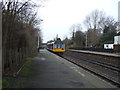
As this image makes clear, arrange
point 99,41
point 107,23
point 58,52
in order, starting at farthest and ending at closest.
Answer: point 107,23 < point 99,41 < point 58,52

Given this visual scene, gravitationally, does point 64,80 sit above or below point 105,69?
above

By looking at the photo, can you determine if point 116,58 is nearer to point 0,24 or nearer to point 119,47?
point 0,24

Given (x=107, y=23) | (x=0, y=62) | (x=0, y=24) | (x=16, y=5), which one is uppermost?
(x=107, y=23)

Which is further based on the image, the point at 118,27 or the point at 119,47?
the point at 118,27

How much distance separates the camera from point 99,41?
253 feet

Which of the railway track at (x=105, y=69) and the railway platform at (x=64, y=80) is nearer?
the railway platform at (x=64, y=80)

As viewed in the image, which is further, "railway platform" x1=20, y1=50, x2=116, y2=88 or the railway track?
the railway track

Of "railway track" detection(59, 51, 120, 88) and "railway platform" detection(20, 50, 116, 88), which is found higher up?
"railway platform" detection(20, 50, 116, 88)

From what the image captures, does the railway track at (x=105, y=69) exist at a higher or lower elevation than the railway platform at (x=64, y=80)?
lower

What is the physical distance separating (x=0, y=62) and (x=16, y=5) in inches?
218

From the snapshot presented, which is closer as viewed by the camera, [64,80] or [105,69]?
[64,80]

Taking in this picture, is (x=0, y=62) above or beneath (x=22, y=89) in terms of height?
above

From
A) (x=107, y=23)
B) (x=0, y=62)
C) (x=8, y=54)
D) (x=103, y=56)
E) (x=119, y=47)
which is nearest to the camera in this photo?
(x=0, y=62)

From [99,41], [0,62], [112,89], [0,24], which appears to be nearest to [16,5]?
[0,24]
